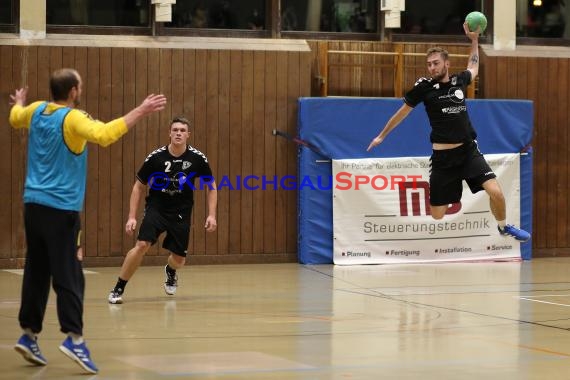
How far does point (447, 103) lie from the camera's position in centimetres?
1207

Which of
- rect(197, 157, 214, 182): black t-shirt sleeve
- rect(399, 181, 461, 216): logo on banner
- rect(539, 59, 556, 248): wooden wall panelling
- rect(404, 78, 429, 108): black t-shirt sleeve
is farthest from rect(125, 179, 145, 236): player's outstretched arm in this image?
rect(539, 59, 556, 248): wooden wall panelling

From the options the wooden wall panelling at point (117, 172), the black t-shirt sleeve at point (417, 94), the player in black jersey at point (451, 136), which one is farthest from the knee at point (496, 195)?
the wooden wall panelling at point (117, 172)

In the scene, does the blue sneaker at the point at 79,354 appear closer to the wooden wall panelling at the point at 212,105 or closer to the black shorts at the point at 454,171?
the black shorts at the point at 454,171

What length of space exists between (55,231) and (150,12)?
34.4 ft

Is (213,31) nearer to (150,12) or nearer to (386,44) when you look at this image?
(150,12)

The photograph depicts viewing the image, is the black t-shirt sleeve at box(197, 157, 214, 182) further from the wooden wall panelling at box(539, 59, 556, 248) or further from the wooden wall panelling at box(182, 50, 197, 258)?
the wooden wall panelling at box(539, 59, 556, 248)

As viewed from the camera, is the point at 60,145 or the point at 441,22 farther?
the point at 441,22

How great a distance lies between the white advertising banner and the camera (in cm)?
1752

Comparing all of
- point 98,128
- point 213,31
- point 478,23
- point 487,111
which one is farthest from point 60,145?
point 487,111

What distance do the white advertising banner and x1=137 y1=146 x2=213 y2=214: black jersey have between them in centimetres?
531

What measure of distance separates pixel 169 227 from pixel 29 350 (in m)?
4.73

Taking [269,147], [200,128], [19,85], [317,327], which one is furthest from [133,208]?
[269,147]

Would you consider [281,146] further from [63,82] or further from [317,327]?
[63,82]

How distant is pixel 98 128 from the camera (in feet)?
23.9
